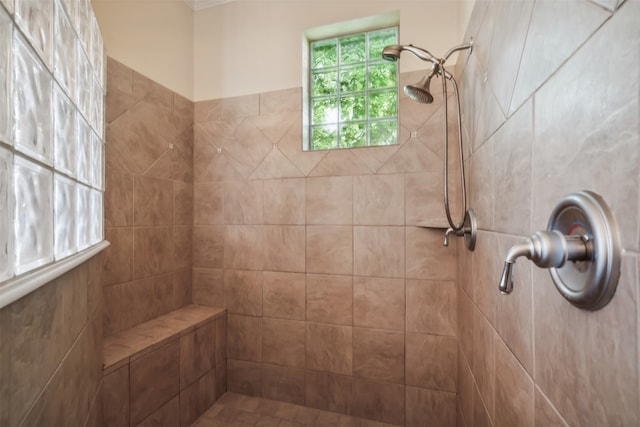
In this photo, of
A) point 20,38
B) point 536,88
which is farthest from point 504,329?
point 20,38

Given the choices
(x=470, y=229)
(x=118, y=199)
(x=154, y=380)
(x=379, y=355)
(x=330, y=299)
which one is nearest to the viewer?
(x=470, y=229)

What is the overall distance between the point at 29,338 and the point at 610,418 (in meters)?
0.94

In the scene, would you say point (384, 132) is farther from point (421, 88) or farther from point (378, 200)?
point (421, 88)

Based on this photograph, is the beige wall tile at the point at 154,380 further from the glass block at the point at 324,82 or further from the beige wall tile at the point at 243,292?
the glass block at the point at 324,82

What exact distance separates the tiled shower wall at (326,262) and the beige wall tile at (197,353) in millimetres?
179

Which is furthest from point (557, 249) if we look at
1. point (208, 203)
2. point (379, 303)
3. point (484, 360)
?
point (208, 203)

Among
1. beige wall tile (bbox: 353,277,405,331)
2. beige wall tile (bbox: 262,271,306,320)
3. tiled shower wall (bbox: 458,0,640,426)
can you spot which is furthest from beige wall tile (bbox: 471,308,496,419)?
beige wall tile (bbox: 262,271,306,320)

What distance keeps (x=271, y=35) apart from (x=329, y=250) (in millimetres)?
1530

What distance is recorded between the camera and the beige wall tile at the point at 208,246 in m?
2.10

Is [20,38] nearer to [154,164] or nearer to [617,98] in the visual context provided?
[617,98]

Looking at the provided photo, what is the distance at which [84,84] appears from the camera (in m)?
0.88

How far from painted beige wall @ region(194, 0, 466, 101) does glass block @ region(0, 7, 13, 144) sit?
163 cm

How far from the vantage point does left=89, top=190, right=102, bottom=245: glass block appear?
95 centimetres

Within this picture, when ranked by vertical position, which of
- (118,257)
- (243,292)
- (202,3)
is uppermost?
(202,3)
